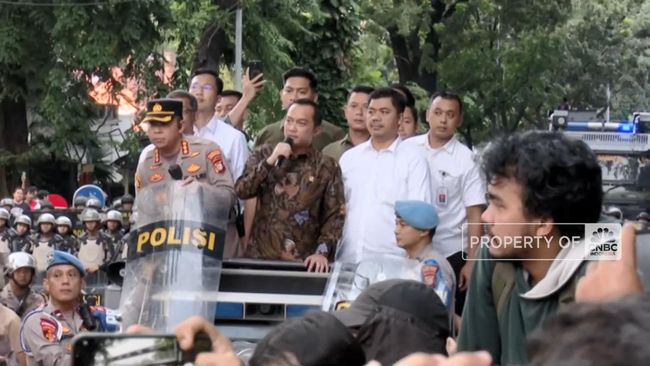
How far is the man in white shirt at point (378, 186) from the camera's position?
26.2 feet

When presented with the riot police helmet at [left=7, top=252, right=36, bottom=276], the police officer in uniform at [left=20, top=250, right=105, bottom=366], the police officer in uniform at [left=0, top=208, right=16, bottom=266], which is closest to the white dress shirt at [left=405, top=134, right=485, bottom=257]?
the police officer in uniform at [left=20, top=250, right=105, bottom=366]

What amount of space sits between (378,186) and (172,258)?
1668mm

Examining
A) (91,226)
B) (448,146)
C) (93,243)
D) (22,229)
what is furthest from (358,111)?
(22,229)

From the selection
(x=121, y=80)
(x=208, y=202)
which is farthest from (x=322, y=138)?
(x=121, y=80)

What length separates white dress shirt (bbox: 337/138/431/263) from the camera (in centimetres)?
797

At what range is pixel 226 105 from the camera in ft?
37.8

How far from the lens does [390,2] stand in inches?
1164

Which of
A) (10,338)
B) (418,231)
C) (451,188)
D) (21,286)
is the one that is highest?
(451,188)

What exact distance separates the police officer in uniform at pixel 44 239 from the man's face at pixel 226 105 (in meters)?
10.6

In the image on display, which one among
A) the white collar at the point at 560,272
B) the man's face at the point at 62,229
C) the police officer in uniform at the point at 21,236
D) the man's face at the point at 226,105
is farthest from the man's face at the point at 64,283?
the man's face at the point at 62,229

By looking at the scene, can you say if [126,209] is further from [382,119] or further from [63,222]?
[382,119]

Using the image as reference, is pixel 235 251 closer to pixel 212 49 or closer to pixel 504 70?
pixel 212 49

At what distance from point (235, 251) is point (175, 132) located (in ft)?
2.67

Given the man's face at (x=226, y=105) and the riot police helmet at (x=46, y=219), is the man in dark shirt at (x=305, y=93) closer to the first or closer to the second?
the man's face at (x=226, y=105)
